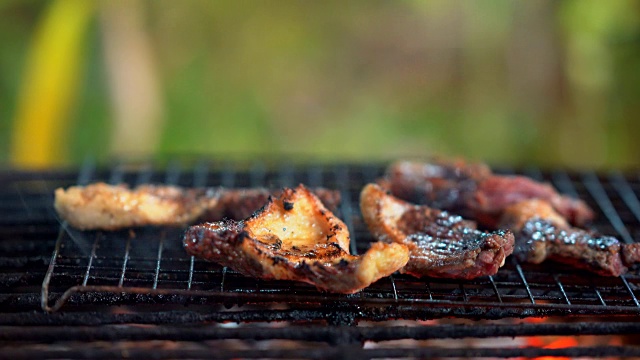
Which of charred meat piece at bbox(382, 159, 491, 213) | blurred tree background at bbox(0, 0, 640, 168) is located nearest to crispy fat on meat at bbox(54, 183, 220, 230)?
charred meat piece at bbox(382, 159, 491, 213)

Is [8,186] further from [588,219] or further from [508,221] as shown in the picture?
[588,219]

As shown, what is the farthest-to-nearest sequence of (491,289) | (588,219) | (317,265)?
1. (588,219)
2. (491,289)
3. (317,265)

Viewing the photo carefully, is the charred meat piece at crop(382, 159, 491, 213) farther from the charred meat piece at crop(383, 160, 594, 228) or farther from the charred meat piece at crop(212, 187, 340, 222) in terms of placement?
the charred meat piece at crop(212, 187, 340, 222)

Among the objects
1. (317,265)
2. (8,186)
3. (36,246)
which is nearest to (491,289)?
(317,265)

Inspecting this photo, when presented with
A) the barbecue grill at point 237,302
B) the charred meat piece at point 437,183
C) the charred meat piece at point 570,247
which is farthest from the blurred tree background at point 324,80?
the charred meat piece at point 570,247

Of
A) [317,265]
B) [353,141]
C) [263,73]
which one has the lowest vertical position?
[353,141]

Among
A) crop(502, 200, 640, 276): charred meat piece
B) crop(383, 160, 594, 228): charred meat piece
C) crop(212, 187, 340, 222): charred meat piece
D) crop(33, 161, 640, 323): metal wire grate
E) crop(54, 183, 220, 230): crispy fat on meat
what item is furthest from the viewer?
crop(383, 160, 594, 228): charred meat piece

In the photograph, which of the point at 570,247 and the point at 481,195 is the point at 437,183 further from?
A: the point at 570,247

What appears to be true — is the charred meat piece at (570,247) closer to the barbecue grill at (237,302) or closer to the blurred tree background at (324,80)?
the barbecue grill at (237,302)
